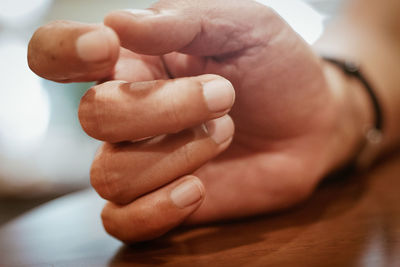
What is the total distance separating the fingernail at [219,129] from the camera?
28 centimetres

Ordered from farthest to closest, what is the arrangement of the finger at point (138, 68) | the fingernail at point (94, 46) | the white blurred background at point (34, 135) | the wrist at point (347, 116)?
the white blurred background at point (34, 135) < the wrist at point (347, 116) < the finger at point (138, 68) < the fingernail at point (94, 46)

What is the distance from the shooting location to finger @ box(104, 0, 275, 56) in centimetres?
23

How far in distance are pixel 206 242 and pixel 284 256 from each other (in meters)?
0.07

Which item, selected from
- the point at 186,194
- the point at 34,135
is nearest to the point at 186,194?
the point at 186,194

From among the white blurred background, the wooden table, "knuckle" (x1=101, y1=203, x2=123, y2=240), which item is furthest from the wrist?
"knuckle" (x1=101, y1=203, x2=123, y2=240)

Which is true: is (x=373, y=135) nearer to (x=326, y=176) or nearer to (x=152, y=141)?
(x=326, y=176)

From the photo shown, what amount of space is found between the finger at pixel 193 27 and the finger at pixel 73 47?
14 mm

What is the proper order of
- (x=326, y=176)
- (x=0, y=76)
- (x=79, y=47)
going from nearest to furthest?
(x=79, y=47)
(x=326, y=176)
(x=0, y=76)

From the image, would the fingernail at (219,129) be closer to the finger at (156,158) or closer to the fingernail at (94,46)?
the finger at (156,158)

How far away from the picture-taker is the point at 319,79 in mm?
382

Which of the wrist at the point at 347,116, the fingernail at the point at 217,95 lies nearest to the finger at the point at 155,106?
the fingernail at the point at 217,95

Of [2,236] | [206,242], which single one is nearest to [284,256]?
[206,242]

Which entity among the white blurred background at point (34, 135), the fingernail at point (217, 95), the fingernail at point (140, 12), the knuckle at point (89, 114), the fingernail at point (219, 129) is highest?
the fingernail at point (140, 12)

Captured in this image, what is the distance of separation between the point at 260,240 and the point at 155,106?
14 cm
